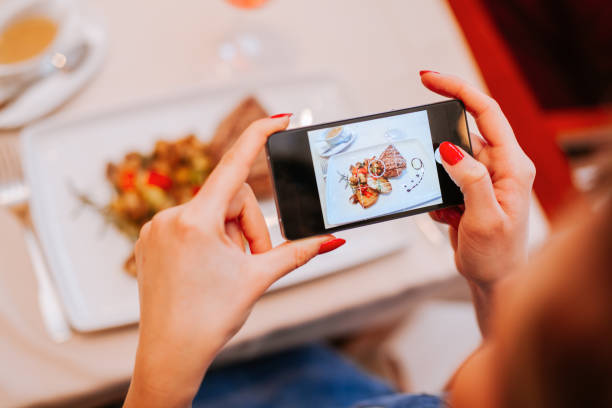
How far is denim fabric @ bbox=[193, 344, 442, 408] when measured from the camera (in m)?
0.73

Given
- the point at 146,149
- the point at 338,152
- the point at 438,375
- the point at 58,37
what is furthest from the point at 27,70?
the point at 438,375

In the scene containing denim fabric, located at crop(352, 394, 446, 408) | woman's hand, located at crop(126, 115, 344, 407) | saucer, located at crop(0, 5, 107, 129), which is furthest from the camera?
saucer, located at crop(0, 5, 107, 129)

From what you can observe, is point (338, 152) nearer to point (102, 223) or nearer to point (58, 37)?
point (102, 223)

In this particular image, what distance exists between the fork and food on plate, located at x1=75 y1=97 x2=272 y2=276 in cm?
10

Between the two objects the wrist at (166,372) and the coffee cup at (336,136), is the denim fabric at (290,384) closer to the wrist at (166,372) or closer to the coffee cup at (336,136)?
the wrist at (166,372)

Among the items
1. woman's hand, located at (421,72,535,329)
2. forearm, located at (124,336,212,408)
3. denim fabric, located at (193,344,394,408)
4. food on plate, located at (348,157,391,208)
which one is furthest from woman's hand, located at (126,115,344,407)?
denim fabric, located at (193,344,394,408)

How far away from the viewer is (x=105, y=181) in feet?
2.16

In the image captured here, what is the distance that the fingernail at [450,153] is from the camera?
0.42 meters

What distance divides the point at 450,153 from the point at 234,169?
0.22m

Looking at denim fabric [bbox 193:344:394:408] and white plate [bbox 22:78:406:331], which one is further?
denim fabric [bbox 193:344:394:408]

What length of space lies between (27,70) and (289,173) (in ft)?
1.69

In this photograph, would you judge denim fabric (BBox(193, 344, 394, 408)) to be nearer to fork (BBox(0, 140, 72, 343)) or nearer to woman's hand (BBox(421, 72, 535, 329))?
fork (BBox(0, 140, 72, 343))

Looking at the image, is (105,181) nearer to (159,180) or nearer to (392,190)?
(159,180)

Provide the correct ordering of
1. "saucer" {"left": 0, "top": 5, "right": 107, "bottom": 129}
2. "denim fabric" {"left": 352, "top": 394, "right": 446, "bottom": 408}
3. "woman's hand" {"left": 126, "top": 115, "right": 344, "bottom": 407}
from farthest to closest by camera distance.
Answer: "saucer" {"left": 0, "top": 5, "right": 107, "bottom": 129}
"denim fabric" {"left": 352, "top": 394, "right": 446, "bottom": 408}
"woman's hand" {"left": 126, "top": 115, "right": 344, "bottom": 407}
